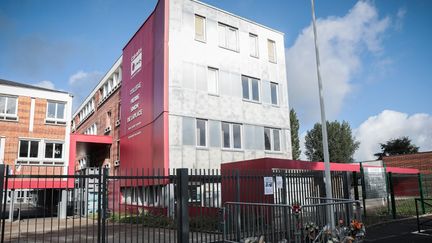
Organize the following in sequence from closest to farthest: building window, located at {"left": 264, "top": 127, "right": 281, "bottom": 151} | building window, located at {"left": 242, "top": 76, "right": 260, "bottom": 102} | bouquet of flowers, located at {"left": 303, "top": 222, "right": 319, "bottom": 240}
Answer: bouquet of flowers, located at {"left": 303, "top": 222, "right": 319, "bottom": 240}
building window, located at {"left": 242, "top": 76, "right": 260, "bottom": 102}
building window, located at {"left": 264, "top": 127, "right": 281, "bottom": 151}

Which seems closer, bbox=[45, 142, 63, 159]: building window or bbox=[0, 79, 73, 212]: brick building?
bbox=[0, 79, 73, 212]: brick building

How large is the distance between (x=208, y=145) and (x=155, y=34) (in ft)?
27.7

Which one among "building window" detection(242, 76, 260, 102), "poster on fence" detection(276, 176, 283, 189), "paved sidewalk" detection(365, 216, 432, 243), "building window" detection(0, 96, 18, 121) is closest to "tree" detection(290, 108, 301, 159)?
"building window" detection(242, 76, 260, 102)

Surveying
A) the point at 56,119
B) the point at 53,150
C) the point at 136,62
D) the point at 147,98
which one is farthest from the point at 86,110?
the point at 147,98

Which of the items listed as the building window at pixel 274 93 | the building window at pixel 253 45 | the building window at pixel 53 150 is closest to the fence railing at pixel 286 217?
the building window at pixel 274 93

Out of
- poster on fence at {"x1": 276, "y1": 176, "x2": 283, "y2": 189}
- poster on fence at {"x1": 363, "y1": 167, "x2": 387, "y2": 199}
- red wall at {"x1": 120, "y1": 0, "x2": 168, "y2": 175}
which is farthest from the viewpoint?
red wall at {"x1": 120, "y1": 0, "x2": 168, "y2": 175}

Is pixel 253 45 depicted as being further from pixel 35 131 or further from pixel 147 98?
pixel 35 131

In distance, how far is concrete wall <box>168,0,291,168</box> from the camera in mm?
22156

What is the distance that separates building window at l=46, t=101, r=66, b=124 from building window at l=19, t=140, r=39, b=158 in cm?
204

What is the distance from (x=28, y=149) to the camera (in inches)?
1041

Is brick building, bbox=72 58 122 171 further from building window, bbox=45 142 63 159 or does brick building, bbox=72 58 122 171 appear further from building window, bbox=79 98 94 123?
building window, bbox=45 142 63 159

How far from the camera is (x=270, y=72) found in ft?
91.1

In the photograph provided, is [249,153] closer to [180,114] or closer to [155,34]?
[180,114]

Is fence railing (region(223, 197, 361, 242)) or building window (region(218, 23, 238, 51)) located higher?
building window (region(218, 23, 238, 51))
